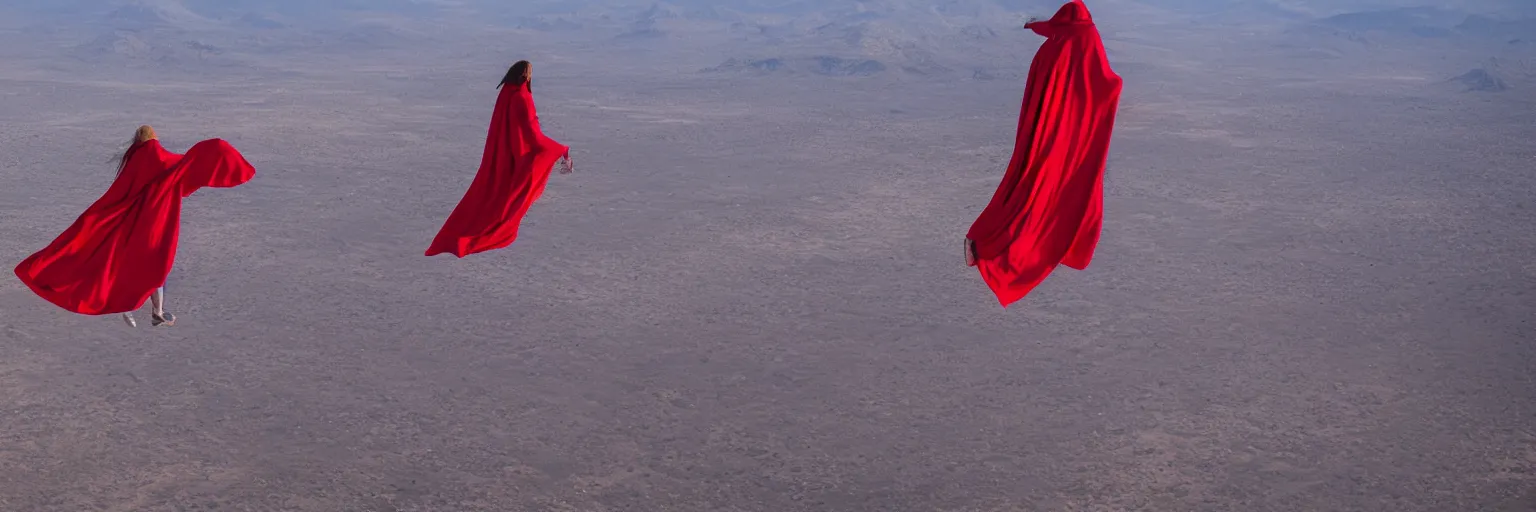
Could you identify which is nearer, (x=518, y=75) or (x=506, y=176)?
(x=518, y=75)

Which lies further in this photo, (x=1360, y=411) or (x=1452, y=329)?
(x=1452, y=329)

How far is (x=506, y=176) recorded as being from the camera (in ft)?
26.4

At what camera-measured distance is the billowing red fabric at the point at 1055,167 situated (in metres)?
6.12

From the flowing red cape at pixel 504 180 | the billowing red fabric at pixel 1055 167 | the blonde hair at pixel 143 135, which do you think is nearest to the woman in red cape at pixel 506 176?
the flowing red cape at pixel 504 180

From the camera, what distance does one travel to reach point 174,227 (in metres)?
7.45

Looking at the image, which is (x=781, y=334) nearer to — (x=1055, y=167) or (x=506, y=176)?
(x=506, y=176)

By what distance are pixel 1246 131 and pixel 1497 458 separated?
1642cm

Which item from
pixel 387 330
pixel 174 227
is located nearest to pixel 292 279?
pixel 387 330

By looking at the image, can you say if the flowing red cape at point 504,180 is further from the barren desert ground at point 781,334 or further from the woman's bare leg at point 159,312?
the woman's bare leg at point 159,312

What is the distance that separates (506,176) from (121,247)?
2194mm

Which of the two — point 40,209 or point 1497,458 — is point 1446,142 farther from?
point 40,209

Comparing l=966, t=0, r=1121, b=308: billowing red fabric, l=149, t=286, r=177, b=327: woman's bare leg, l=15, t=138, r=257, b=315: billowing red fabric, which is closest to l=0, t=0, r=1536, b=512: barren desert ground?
l=149, t=286, r=177, b=327: woman's bare leg

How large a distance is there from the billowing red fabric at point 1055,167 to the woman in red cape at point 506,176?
9.08ft

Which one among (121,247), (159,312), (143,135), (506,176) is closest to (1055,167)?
(506,176)
